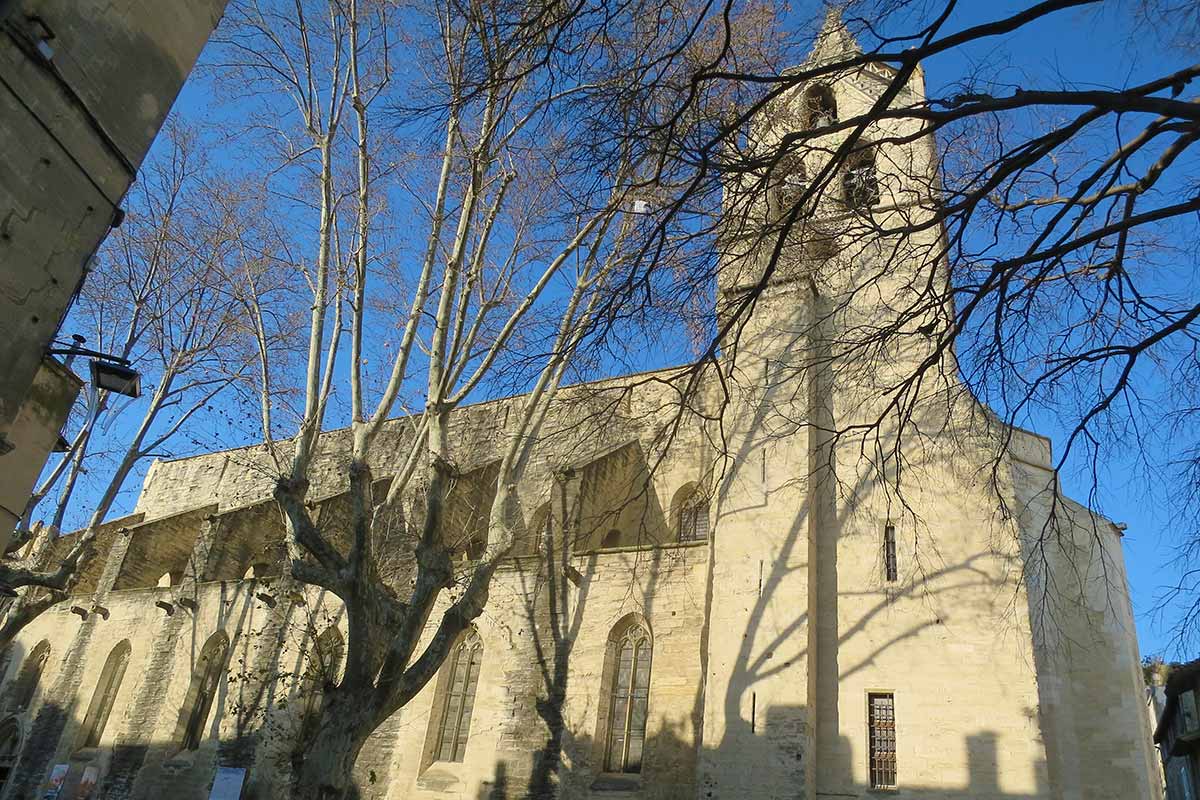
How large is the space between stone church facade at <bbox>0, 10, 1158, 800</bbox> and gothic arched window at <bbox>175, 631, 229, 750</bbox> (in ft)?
0.18

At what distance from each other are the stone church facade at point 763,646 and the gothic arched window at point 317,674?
0.12m

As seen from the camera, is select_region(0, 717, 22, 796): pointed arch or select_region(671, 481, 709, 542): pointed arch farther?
select_region(0, 717, 22, 796): pointed arch

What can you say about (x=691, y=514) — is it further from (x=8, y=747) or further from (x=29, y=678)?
(x=8, y=747)

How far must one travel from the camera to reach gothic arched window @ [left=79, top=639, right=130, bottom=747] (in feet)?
61.9

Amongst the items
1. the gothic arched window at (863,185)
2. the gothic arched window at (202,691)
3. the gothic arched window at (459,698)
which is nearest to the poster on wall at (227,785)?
the gothic arched window at (202,691)

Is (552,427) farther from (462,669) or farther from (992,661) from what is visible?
(992,661)

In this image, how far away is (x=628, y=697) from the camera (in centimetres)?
1322

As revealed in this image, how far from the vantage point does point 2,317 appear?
499 cm

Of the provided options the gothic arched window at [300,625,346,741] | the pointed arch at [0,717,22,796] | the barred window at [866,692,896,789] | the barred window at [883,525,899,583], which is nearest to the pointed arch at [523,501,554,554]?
the gothic arched window at [300,625,346,741]

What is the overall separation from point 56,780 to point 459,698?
9.56 m

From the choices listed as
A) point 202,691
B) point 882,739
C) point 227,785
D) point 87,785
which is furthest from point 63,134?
point 87,785

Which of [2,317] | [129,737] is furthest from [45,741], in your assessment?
[2,317]

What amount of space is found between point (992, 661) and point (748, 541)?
3661 millimetres

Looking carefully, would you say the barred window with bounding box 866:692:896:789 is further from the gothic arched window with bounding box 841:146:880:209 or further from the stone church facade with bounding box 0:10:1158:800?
the gothic arched window with bounding box 841:146:880:209
